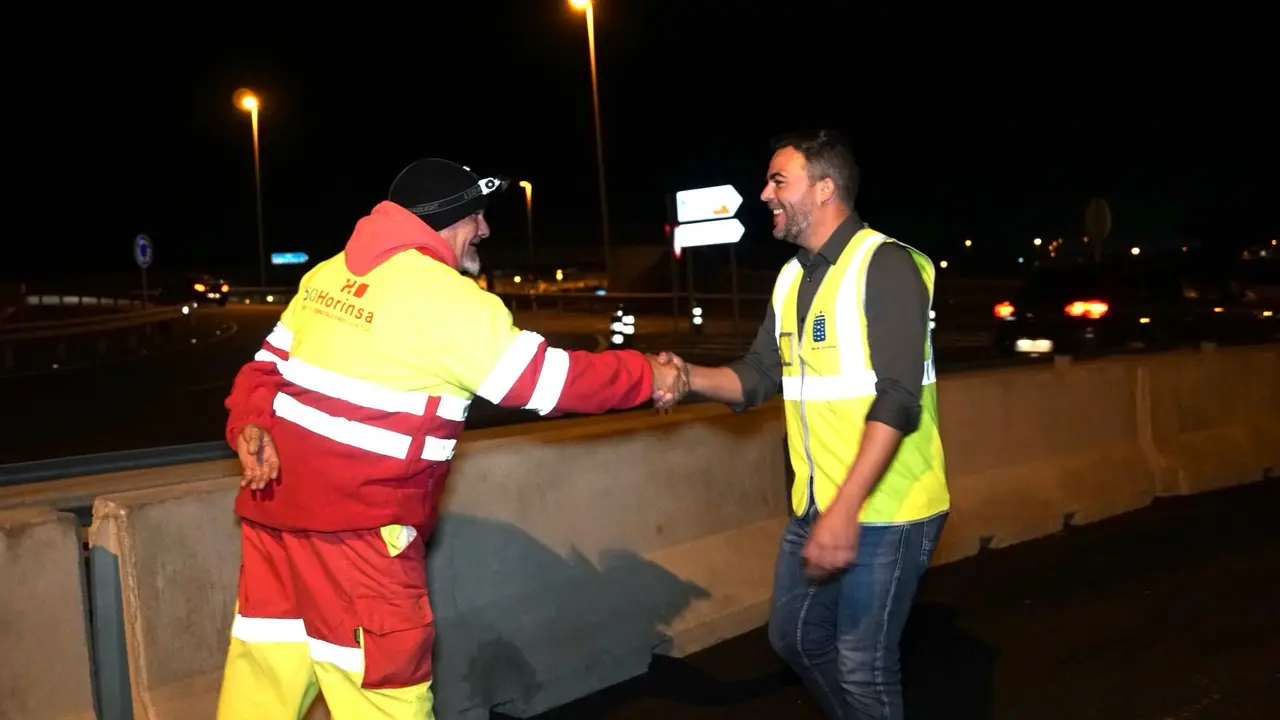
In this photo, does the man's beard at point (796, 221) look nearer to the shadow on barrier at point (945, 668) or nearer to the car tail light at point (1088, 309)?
the shadow on barrier at point (945, 668)

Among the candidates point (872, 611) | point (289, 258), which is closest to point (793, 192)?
point (872, 611)

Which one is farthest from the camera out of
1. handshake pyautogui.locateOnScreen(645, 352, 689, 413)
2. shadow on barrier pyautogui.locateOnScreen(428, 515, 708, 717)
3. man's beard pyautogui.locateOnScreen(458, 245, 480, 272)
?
shadow on barrier pyautogui.locateOnScreen(428, 515, 708, 717)

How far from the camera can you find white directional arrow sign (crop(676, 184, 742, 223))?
32.8 metres

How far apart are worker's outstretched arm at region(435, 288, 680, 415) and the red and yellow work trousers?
17.5 inches

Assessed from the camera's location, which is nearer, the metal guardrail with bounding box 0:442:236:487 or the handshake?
the handshake

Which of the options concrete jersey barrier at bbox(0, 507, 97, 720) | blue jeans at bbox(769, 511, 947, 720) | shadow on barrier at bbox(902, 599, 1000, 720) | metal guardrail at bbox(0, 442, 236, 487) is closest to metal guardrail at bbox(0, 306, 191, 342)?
metal guardrail at bbox(0, 442, 236, 487)

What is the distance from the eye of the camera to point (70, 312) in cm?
4950

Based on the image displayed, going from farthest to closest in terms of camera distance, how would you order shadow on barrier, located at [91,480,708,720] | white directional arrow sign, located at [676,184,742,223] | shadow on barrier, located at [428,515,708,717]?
white directional arrow sign, located at [676,184,742,223] < shadow on barrier, located at [428,515,708,717] < shadow on barrier, located at [91,480,708,720]

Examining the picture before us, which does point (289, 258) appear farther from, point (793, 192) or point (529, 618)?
point (793, 192)

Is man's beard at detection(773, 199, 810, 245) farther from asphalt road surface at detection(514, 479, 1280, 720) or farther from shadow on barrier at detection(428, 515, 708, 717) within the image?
asphalt road surface at detection(514, 479, 1280, 720)

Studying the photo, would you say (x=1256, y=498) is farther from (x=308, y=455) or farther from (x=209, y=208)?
(x=209, y=208)

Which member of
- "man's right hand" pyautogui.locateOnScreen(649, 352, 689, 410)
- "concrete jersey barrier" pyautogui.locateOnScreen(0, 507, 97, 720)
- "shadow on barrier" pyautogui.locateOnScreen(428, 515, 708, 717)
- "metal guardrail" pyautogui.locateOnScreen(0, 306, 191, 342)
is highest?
"metal guardrail" pyautogui.locateOnScreen(0, 306, 191, 342)

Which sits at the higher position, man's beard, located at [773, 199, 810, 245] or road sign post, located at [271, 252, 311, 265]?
road sign post, located at [271, 252, 311, 265]

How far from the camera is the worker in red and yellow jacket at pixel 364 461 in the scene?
3449mm
